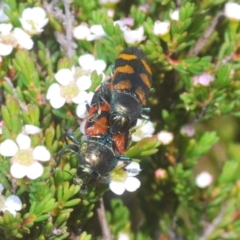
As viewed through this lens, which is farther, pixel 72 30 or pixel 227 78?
pixel 72 30

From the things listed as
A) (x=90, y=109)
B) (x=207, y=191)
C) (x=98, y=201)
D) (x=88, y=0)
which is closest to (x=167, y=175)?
(x=207, y=191)

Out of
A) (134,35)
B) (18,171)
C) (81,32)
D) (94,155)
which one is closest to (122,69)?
(134,35)

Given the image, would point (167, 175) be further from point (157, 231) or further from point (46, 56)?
point (46, 56)

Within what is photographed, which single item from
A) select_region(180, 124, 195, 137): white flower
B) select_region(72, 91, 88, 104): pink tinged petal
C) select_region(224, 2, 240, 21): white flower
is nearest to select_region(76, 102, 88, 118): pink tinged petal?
select_region(72, 91, 88, 104): pink tinged petal

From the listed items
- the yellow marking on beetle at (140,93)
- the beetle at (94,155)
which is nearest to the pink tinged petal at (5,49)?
the beetle at (94,155)

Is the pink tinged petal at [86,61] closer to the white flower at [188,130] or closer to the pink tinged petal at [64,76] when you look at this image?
the pink tinged petal at [64,76]

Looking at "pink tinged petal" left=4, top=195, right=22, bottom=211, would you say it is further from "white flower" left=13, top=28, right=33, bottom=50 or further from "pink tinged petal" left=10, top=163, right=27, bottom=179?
"white flower" left=13, top=28, right=33, bottom=50
